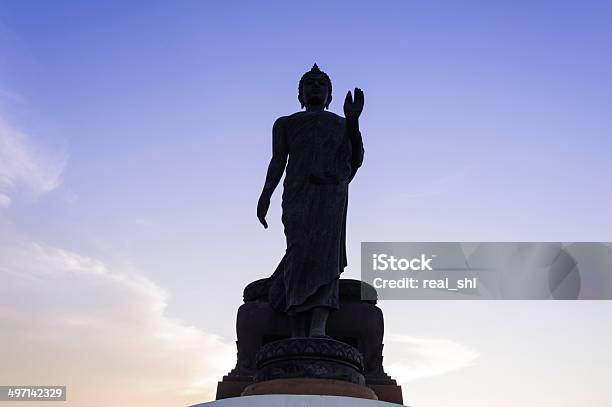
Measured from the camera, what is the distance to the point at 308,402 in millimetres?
6746

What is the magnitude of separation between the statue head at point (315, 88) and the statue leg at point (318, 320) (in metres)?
2.78

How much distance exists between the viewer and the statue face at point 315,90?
9.55m

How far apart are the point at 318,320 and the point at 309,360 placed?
777 millimetres

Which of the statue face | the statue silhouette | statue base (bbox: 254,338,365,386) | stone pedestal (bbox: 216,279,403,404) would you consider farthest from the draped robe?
statue base (bbox: 254,338,365,386)

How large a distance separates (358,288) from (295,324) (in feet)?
3.98

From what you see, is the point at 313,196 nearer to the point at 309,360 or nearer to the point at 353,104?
the point at 353,104

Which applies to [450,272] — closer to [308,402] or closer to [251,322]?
[251,322]

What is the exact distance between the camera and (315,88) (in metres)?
9.55

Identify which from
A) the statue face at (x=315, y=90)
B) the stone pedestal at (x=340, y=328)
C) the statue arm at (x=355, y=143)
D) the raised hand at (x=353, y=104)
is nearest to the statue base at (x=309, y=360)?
the stone pedestal at (x=340, y=328)

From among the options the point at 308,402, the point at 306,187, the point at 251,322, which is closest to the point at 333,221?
the point at 306,187

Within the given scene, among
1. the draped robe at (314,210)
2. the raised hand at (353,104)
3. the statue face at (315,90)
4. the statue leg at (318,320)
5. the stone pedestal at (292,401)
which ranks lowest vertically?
the stone pedestal at (292,401)

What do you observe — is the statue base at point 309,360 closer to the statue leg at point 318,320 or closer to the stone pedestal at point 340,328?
the statue leg at point 318,320

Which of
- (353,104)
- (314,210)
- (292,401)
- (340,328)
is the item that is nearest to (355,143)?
(353,104)

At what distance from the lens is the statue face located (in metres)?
9.55
